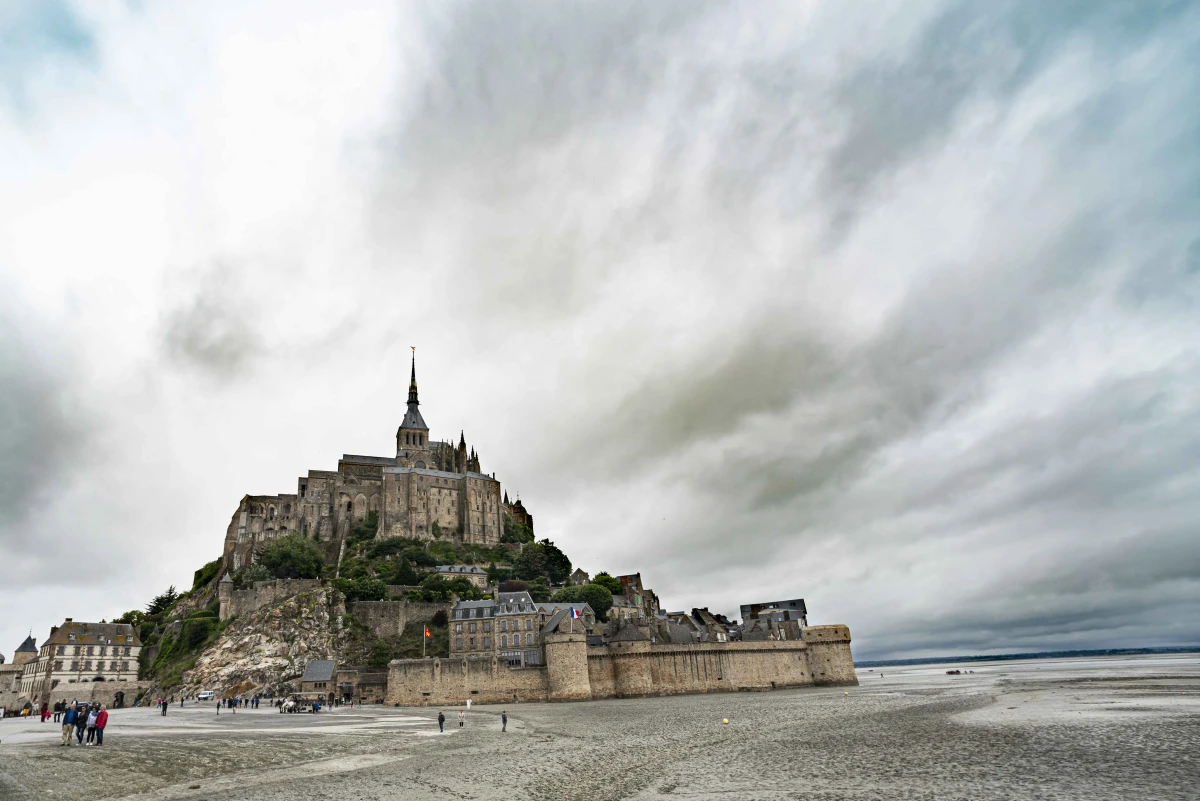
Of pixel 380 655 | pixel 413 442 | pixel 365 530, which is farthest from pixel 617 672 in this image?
pixel 413 442

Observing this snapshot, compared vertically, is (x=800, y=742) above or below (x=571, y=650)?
below

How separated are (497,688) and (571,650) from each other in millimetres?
5705

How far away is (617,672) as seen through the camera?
56.3 m

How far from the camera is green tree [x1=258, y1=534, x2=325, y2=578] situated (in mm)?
71500

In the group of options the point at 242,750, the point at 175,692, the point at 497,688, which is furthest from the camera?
the point at 175,692

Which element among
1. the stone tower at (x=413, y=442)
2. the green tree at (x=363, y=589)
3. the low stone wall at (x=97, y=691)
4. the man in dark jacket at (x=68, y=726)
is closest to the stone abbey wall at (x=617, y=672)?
the green tree at (x=363, y=589)

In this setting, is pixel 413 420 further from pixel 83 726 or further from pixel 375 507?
pixel 83 726

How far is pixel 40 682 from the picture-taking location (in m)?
63.3

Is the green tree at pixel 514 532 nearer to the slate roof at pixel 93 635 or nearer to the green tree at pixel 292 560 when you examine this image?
the green tree at pixel 292 560

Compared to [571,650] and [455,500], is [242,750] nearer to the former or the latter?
[571,650]

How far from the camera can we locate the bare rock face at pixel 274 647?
55250mm

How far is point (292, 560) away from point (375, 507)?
1964 centimetres

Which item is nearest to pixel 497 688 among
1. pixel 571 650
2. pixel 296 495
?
pixel 571 650

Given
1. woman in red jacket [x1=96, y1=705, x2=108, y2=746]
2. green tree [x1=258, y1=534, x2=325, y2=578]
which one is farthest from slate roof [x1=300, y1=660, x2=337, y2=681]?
woman in red jacket [x1=96, y1=705, x2=108, y2=746]
